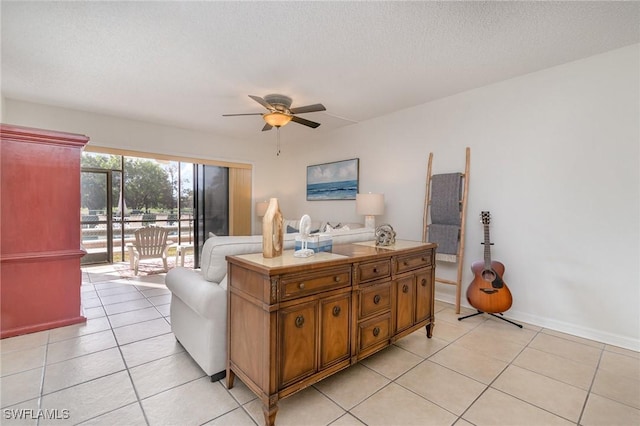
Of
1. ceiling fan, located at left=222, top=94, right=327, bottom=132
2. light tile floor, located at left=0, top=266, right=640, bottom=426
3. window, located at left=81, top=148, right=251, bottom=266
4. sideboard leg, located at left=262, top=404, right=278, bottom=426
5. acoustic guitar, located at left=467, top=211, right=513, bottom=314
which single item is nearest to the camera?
sideboard leg, located at left=262, top=404, right=278, bottom=426

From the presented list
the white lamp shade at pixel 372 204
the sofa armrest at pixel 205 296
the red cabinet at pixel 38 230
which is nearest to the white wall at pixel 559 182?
the white lamp shade at pixel 372 204

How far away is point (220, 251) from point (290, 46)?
178 centimetres

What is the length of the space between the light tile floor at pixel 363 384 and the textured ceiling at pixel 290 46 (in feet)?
8.24

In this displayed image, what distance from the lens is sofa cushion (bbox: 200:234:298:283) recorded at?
1.87m

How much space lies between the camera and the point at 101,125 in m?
4.18

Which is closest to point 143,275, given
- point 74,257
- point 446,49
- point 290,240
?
point 74,257

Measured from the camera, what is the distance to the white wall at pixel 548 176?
2410 mm

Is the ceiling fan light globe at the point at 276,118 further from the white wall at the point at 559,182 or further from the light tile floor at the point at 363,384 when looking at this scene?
the light tile floor at the point at 363,384

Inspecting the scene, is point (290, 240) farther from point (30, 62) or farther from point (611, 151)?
point (30, 62)

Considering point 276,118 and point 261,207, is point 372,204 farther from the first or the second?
point 261,207

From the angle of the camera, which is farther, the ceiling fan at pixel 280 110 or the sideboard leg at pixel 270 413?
the ceiling fan at pixel 280 110

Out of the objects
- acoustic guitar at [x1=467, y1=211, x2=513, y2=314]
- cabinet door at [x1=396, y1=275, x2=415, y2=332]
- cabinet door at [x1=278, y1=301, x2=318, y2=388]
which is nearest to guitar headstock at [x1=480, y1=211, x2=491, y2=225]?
acoustic guitar at [x1=467, y1=211, x2=513, y2=314]

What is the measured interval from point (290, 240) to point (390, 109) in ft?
8.89

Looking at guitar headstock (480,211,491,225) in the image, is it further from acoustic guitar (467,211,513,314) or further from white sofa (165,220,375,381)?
white sofa (165,220,375,381)
